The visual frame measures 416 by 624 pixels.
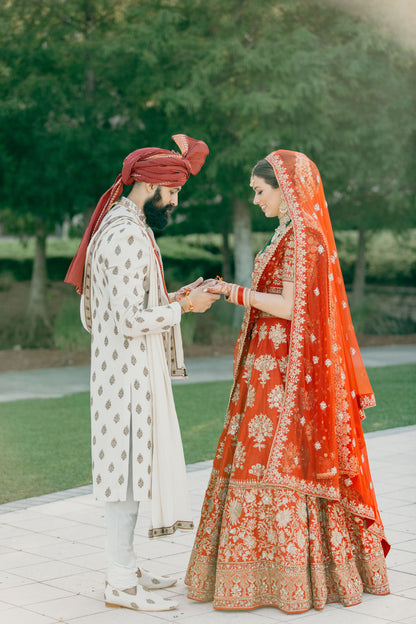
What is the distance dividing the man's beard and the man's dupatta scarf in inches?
20.8

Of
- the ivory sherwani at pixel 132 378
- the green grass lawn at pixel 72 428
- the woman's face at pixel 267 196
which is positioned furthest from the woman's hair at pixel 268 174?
the green grass lawn at pixel 72 428

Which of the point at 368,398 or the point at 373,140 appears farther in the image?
the point at 373,140

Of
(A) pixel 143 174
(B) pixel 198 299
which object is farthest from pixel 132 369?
(A) pixel 143 174

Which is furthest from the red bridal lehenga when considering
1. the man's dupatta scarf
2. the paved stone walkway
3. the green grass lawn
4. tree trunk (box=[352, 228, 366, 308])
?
tree trunk (box=[352, 228, 366, 308])

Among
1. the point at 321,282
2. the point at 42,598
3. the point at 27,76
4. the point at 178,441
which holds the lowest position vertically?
the point at 42,598

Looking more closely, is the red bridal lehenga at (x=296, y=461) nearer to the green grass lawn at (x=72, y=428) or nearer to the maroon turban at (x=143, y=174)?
the maroon turban at (x=143, y=174)

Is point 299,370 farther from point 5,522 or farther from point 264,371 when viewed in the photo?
point 5,522

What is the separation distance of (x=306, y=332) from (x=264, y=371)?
10.7 inches

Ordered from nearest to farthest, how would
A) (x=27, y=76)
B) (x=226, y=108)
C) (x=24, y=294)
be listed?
(x=226, y=108), (x=27, y=76), (x=24, y=294)

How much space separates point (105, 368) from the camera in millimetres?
3953

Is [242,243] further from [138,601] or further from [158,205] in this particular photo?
[138,601]

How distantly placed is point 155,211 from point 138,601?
1793mm

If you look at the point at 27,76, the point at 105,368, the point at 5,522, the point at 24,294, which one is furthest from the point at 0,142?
the point at 105,368

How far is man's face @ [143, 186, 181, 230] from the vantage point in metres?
4.09
